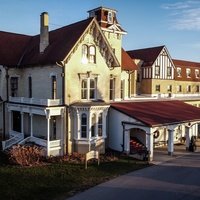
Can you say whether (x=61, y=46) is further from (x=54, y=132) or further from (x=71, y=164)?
(x=71, y=164)

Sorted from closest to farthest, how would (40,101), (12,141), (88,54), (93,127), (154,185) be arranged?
(154,185)
(40,101)
(93,127)
(88,54)
(12,141)

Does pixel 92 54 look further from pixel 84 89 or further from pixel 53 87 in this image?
pixel 53 87

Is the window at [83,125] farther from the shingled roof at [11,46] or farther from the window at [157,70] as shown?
the window at [157,70]

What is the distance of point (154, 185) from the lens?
17469 millimetres

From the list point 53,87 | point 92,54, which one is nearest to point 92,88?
point 92,54

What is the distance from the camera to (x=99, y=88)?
26422 mm

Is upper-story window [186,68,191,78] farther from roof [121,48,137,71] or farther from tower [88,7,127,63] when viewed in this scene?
tower [88,7,127,63]

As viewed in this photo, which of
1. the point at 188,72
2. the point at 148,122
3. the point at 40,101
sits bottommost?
the point at 148,122

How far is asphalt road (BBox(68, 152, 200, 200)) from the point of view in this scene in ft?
51.5

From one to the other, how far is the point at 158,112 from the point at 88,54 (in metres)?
8.38

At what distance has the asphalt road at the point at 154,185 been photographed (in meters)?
15.7

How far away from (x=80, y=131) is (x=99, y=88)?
14.2 feet

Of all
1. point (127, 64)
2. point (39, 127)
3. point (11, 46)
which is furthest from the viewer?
point (127, 64)

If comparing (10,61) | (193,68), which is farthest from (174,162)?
(193,68)
